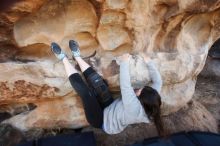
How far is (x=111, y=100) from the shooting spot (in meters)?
2.26

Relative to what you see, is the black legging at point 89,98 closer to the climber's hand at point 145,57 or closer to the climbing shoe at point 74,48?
the climbing shoe at point 74,48

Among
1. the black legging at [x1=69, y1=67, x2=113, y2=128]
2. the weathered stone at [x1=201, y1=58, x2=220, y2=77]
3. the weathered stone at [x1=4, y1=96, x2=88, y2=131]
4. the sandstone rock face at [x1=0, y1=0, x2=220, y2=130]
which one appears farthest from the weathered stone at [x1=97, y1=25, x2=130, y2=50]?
the weathered stone at [x1=201, y1=58, x2=220, y2=77]

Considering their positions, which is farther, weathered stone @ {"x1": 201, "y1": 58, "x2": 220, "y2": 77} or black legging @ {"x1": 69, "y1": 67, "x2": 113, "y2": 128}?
weathered stone @ {"x1": 201, "y1": 58, "x2": 220, "y2": 77}

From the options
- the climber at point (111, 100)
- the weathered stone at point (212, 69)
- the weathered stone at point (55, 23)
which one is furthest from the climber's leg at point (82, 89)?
the weathered stone at point (212, 69)

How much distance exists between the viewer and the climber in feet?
6.77

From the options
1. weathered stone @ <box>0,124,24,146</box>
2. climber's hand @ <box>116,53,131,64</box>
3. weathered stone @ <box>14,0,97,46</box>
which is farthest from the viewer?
weathered stone @ <box>0,124,24,146</box>

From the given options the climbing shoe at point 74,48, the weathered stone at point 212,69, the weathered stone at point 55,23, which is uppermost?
the weathered stone at point 55,23

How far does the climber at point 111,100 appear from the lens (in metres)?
2.06

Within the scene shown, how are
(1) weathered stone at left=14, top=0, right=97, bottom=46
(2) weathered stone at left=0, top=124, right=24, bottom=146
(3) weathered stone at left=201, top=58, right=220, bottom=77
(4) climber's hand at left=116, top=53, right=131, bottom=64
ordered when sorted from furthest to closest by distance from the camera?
(3) weathered stone at left=201, top=58, right=220, bottom=77 → (2) weathered stone at left=0, top=124, right=24, bottom=146 → (4) climber's hand at left=116, top=53, right=131, bottom=64 → (1) weathered stone at left=14, top=0, right=97, bottom=46

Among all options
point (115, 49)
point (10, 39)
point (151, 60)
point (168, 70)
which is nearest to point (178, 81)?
point (168, 70)

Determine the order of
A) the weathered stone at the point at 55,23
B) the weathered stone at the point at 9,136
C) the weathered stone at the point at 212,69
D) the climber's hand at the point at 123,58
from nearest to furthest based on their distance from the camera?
the weathered stone at the point at 55,23
the climber's hand at the point at 123,58
the weathered stone at the point at 9,136
the weathered stone at the point at 212,69

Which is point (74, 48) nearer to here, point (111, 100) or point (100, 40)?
point (100, 40)

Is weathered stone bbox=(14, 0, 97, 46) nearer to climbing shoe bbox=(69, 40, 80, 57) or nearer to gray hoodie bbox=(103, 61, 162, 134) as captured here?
climbing shoe bbox=(69, 40, 80, 57)

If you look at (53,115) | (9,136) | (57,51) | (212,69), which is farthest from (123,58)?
(212,69)
